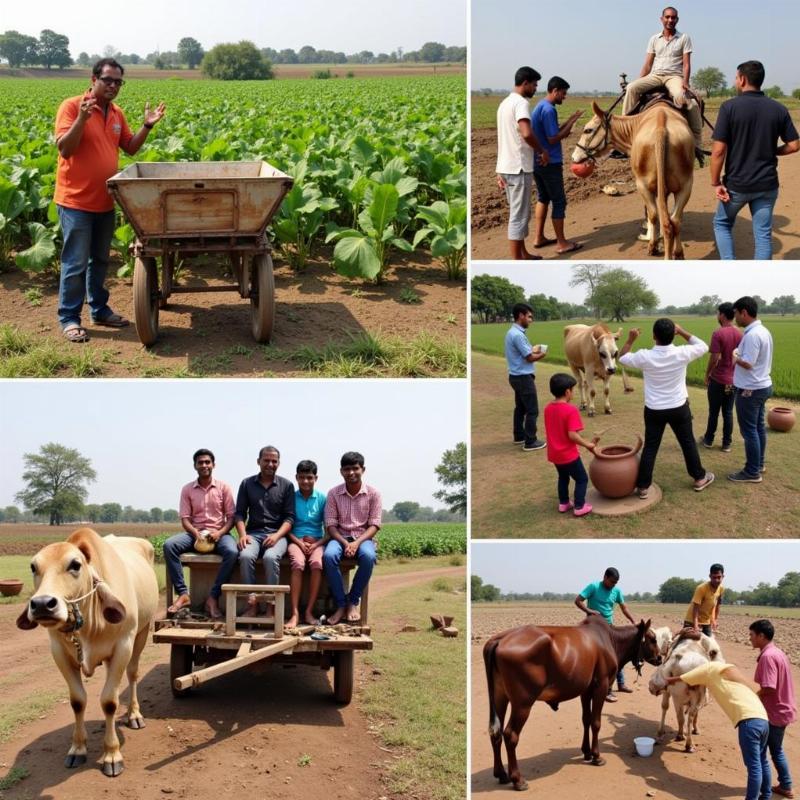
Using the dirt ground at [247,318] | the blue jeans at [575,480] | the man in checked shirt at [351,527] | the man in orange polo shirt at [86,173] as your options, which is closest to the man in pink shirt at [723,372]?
the blue jeans at [575,480]

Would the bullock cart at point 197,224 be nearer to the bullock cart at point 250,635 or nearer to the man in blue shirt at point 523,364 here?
the man in blue shirt at point 523,364

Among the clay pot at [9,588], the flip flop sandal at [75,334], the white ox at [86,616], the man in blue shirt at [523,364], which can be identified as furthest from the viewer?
the clay pot at [9,588]

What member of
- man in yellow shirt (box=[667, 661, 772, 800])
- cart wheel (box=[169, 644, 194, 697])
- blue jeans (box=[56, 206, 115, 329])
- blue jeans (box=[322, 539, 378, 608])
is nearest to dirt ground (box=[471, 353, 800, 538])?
blue jeans (box=[322, 539, 378, 608])

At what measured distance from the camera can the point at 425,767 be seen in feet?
19.1

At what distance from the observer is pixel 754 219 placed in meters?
8.12

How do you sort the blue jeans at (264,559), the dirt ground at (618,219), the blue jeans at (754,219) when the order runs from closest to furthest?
the blue jeans at (264,559) < the blue jeans at (754,219) < the dirt ground at (618,219)

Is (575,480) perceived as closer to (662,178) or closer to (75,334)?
(662,178)

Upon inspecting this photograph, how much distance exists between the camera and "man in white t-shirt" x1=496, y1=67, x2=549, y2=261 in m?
8.23

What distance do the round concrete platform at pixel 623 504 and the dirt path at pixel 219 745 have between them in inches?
104

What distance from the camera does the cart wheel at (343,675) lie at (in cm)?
677

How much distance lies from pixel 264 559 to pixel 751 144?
5526mm

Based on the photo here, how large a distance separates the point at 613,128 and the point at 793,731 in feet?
21.3

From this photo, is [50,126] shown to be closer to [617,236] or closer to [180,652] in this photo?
[617,236]

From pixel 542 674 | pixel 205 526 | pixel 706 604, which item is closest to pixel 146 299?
pixel 205 526
